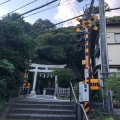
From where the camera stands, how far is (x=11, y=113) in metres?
7.34

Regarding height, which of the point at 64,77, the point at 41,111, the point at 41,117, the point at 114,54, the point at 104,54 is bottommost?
the point at 41,117

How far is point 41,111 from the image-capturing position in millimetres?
7590

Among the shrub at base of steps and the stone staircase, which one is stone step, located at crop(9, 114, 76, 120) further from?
the shrub at base of steps

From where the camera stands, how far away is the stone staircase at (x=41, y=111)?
7.05m

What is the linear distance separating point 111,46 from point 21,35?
6830mm

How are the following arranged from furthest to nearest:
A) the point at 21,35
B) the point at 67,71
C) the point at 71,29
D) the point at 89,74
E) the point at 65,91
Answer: the point at 71,29 < the point at 67,71 < the point at 65,91 < the point at 21,35 < the point at 89,74

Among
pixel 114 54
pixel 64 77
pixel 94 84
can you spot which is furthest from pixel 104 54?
pixel 64 77

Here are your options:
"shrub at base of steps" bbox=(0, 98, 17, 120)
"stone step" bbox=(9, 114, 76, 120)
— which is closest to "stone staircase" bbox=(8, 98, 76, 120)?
"stone step" bbox=(9, 114, 76, 120)

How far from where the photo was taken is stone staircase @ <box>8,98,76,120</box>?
23.1 feet

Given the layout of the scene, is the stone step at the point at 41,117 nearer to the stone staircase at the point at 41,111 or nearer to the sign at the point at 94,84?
the stone staircase at the point at 41,111

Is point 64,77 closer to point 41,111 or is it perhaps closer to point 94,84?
point 41,111

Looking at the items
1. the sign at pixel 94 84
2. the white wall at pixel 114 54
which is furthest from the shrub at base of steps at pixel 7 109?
the white wall at pixel 114 54

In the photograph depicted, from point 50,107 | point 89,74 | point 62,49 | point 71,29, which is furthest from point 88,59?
point 71,29

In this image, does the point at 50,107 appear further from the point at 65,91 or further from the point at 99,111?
the point at 65,91
